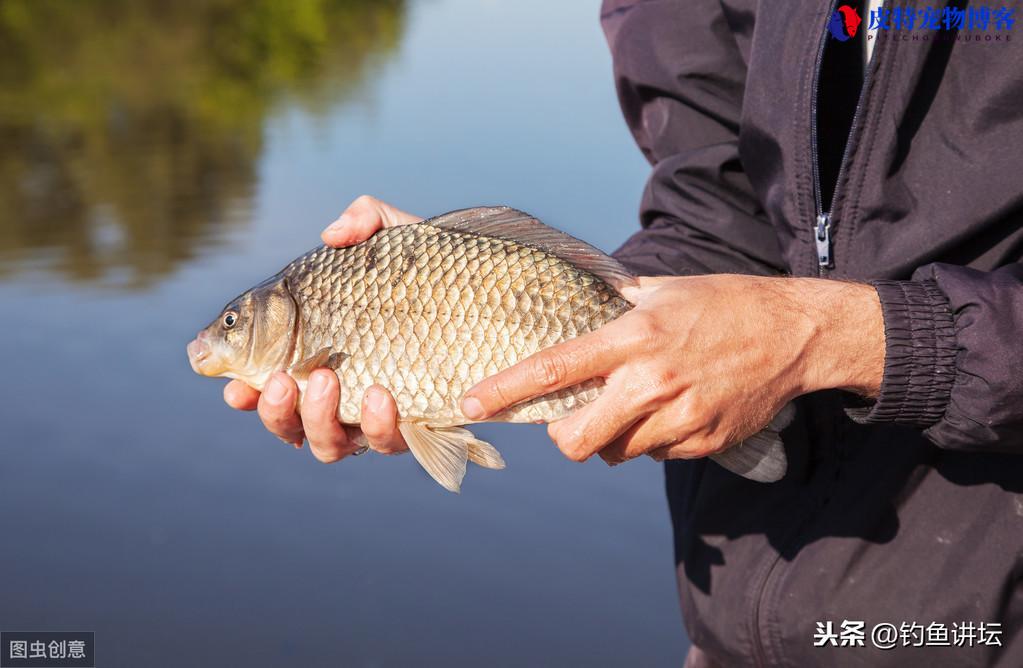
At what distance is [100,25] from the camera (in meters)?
17.0

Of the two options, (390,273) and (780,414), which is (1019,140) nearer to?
(780,414)

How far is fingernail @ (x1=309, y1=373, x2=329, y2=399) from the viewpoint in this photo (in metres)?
2.08

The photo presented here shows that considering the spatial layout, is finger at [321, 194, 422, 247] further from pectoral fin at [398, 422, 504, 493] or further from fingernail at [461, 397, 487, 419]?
fingernail at [461, 397, 487, 419]

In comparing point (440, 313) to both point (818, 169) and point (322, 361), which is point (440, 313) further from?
point (818, 169)

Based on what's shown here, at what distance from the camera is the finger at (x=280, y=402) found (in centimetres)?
212

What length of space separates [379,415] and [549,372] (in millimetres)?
405

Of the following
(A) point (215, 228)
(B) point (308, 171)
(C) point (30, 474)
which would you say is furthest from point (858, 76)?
(B) point (308, 171)

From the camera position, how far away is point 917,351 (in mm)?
1729

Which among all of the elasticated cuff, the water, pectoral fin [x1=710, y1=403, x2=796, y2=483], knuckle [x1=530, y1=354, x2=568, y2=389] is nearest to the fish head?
knuckle [x1=530, y1=354, x2=568, y2=389]

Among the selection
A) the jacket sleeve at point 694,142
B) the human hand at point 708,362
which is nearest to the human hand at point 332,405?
the human hand at point 708,362

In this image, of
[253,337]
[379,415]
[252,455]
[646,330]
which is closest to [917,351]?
[646,330]

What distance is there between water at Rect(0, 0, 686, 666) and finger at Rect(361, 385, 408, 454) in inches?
79.1

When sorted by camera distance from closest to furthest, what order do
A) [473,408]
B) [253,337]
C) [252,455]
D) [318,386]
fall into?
[473,408]
[318,386]
[253,337]
[252,455]

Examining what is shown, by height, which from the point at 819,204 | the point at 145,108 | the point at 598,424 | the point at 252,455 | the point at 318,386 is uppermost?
the point at 819,204
